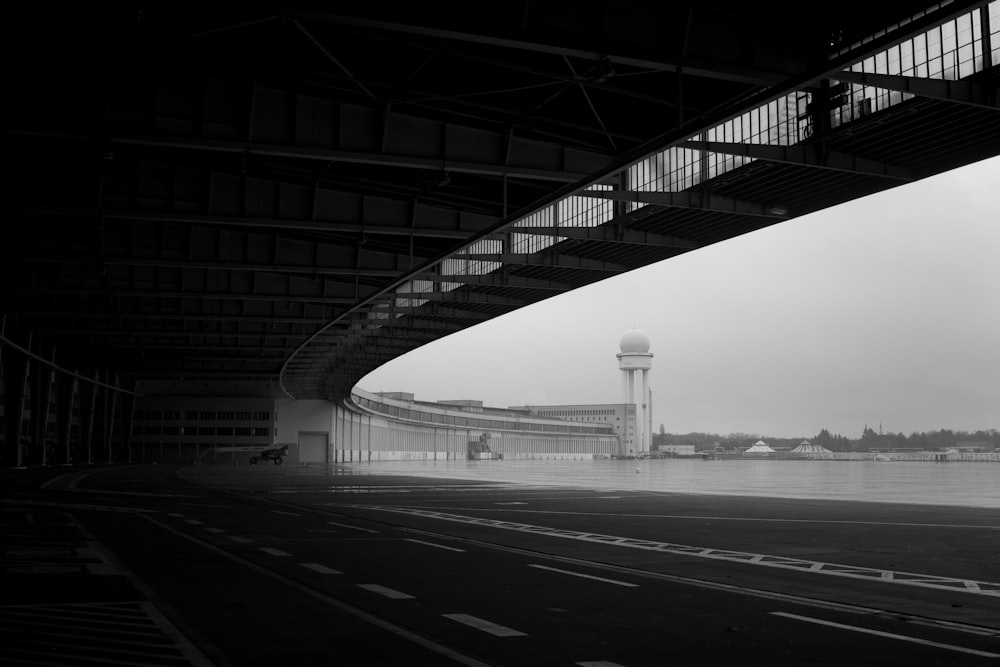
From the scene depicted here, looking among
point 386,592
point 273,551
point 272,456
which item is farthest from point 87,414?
point 386,592

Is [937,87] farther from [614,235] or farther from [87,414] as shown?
[87,414]

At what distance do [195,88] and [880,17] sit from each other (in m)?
16.0

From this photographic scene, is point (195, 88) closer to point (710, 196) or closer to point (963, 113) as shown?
point (710, 196)

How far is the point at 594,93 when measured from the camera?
25.6 meters

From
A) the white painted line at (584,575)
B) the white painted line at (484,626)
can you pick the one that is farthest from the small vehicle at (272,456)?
the white painted line at (484,626)

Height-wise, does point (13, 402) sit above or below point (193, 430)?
above

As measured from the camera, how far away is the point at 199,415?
125562 millimetres

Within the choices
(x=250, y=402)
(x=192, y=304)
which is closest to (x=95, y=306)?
(x=192, y=304)

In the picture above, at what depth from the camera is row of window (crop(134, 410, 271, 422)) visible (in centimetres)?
12431

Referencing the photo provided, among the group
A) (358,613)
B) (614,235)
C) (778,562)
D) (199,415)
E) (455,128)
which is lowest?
(358,613)

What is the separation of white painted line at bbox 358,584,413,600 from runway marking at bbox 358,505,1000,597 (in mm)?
6261

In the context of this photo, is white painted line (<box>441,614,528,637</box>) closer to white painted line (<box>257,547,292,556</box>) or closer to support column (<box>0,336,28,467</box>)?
white painted line (<box>257,547,292,556</box>)

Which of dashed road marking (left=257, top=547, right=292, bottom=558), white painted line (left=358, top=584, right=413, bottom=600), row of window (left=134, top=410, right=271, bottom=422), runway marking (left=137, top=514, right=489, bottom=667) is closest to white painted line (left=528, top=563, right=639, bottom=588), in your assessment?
white painted line (left=358, top=584, right=413, bottom=600)

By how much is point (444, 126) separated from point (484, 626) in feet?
63.1
